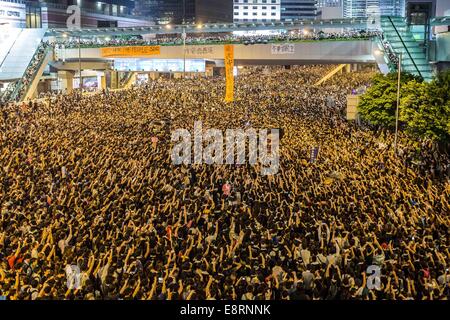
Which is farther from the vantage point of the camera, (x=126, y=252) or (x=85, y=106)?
(x=85, y=106)

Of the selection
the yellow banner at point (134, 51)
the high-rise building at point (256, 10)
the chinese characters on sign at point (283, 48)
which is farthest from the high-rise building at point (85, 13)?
the high-rise building at point (256, 10)

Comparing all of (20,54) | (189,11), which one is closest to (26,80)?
(20,54)

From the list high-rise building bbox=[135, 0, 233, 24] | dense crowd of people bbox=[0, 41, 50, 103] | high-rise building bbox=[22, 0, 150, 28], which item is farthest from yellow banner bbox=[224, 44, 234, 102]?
high-rise building bbox=[135, 0, 233, 24]

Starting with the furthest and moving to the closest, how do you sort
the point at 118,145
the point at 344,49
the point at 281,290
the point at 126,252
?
the point at 344,49, the point at 118,145, the point at 126,252, the point at 281,290

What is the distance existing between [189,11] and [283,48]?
10695 centimetres

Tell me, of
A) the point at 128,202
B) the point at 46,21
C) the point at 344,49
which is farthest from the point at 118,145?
the point at 46,21

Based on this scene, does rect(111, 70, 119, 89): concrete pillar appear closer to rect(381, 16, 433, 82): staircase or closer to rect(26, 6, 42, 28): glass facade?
rect(26, 6, 42, 28): glass facade

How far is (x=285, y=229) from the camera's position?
35.7ft

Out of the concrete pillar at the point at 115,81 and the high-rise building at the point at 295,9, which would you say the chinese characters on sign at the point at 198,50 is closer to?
the concrete pillar at the point at 115,81

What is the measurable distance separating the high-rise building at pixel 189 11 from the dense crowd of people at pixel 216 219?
121 m

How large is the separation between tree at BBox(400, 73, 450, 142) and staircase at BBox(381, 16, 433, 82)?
8992 millimetres

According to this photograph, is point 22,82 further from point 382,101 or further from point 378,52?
point 382,101

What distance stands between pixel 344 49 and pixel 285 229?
80.3 ft

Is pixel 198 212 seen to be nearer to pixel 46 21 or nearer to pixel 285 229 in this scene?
pixel 285 229
